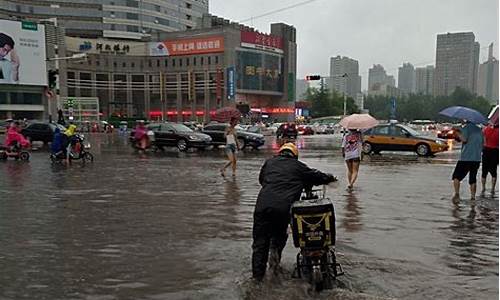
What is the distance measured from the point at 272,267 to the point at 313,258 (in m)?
0.74

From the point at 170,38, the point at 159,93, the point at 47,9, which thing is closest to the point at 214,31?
the point at 170,38

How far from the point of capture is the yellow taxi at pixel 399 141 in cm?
2238

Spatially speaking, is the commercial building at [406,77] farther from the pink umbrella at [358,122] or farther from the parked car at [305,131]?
the pink umbrella at [358,122]

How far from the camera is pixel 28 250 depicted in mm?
6434

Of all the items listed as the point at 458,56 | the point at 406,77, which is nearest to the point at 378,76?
the point at 406,77

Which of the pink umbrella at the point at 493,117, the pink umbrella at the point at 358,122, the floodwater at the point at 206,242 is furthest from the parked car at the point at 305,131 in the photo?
the pink umbrella at the point at 493,117

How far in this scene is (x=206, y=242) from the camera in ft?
22.7

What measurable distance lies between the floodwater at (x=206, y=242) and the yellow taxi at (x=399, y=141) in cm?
998

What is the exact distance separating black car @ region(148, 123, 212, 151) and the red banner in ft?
220

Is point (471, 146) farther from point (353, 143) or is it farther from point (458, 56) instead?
point (458, 56)

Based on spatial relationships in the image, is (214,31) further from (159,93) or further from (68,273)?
(68,273)

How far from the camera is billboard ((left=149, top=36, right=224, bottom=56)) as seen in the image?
3506 inches

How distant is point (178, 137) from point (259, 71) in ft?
235

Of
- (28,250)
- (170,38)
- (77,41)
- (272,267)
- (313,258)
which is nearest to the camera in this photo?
(313,258)
